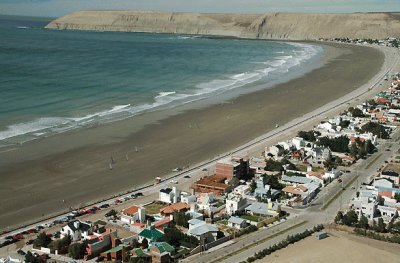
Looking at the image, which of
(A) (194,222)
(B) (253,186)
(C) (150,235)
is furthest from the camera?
(B) (253,186)

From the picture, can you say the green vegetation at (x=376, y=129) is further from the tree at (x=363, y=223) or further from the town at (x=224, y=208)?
the tree at (x=363, y=223)

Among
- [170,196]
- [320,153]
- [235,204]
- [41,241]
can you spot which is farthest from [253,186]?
[41,241]


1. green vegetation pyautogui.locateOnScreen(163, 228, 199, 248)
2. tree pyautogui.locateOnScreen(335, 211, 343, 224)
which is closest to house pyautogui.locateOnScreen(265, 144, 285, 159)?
tree pyautogui.locateOnScreen(335, 211, 343, 224)

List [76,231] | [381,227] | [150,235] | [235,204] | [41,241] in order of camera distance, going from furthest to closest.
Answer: [235,204] < [381,227] < [76,231] < [150,235] < [41,241]

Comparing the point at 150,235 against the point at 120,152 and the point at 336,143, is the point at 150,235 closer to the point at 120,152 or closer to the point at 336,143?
the point at 120,152

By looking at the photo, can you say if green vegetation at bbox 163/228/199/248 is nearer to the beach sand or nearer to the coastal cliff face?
the beach sand

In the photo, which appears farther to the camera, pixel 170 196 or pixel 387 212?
pixel 170 196
